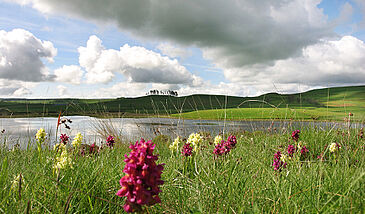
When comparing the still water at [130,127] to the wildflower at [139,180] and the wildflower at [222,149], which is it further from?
the wildflower at [139,180]

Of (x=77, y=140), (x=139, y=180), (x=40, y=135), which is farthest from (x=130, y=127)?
(x=139, y=180)

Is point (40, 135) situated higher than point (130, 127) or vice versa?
point (40, 135)

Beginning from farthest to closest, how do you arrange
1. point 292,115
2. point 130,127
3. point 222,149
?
point 130,127 → point 292,115 → point 222,149

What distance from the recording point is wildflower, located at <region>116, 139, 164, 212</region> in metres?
1.29

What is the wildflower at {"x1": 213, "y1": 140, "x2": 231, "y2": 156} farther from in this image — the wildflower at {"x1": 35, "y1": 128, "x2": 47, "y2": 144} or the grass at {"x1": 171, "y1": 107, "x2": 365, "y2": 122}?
the wildflower at {"x1": 35, "y1": 128, "x2": 47, "y2": 144}

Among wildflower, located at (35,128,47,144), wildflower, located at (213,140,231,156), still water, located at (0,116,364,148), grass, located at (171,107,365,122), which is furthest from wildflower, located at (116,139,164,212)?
still water, located at (0,116,364,148)

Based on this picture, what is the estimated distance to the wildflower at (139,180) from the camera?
129 cm

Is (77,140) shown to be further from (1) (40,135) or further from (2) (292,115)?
(2) (292,115)

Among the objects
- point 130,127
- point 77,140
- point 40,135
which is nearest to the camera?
point 40,135

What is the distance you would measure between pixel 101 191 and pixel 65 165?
639 millimetres

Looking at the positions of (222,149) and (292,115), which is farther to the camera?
(292,115)

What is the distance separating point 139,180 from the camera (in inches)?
50.5

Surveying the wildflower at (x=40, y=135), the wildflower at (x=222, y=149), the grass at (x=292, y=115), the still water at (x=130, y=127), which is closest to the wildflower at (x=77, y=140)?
the wildflower at (x=40, y=135)

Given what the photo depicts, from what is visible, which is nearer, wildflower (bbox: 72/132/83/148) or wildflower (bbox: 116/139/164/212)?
wildflower (bbox: 116/139/164/212)
